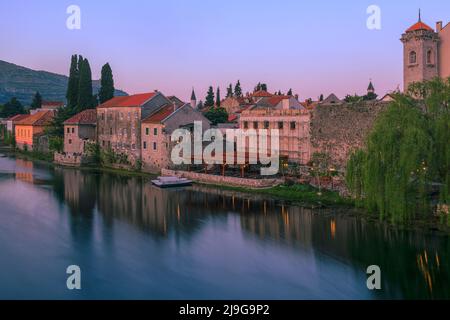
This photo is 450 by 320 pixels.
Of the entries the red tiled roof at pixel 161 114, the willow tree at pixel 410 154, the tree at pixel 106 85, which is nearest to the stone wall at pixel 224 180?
the red tiled roof at pixel 161 114

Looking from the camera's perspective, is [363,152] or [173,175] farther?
[173,175]

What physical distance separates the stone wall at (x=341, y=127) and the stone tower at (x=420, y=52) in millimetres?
4707

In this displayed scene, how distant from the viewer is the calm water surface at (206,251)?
16.9 m

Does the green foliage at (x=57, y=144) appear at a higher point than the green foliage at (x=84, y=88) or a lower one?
lower

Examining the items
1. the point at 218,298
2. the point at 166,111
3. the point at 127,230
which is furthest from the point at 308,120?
the point at 218,298

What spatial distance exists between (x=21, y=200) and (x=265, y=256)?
19.1m

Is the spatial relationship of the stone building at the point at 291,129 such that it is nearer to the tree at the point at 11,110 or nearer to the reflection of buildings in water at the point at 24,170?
the reflection of buildings in water at the point at 24,170

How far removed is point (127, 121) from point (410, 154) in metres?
31.4

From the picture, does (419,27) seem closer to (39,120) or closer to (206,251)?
(206,251)

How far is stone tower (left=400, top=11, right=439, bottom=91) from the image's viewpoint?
37156 millimetres

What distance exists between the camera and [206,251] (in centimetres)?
2131

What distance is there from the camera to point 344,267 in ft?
62.0

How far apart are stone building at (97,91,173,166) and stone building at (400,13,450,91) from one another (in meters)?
21.3
